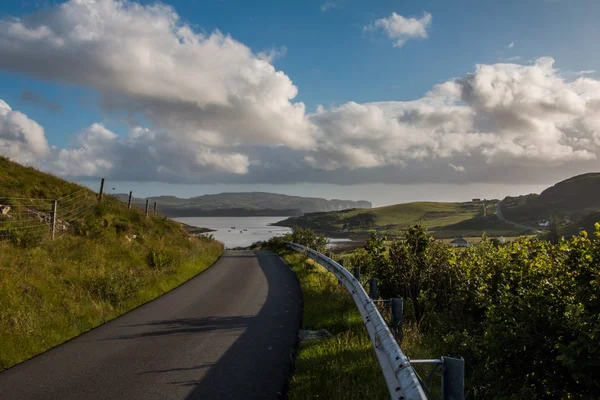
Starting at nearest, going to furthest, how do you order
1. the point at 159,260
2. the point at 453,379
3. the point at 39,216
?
the point at 453,379, the point at 159,260, the point at 39,216

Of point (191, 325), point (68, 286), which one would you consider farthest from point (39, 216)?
point (191, 325)

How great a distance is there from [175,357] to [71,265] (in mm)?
7849

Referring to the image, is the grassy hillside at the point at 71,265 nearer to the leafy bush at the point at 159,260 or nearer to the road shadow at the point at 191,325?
the leafy bush at the point at 159,260

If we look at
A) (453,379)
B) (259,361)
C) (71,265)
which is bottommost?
(259,361)

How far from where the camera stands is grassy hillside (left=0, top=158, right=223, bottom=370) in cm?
816

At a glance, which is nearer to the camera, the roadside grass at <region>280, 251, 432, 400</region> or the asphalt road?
the roadside grass at <region>280, 251, 432, 400</region>

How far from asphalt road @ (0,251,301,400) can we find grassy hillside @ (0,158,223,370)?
68 centimetres

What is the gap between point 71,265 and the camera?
41.6 feet

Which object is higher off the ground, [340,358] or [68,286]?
[340,358]

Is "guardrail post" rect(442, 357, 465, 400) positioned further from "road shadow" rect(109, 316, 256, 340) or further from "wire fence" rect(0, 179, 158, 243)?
"wire fence" rect(0, 179, 158, 243)

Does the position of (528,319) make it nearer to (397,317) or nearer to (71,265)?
(397,317)

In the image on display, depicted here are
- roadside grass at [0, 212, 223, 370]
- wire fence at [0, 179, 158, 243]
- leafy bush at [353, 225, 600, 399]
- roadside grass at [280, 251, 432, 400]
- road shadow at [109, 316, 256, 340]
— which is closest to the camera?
leafy bush at [353, 225, 600, 399]

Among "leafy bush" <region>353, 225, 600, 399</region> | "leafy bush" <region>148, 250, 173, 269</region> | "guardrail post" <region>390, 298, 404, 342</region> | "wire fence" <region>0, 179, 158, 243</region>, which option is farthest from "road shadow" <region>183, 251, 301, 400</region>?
"wire fence" <region>0, 179, 158, 243</region>

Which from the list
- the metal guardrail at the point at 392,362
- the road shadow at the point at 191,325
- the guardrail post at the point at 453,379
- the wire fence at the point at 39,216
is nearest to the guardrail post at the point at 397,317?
the metal guardrail at the point at 392,362
